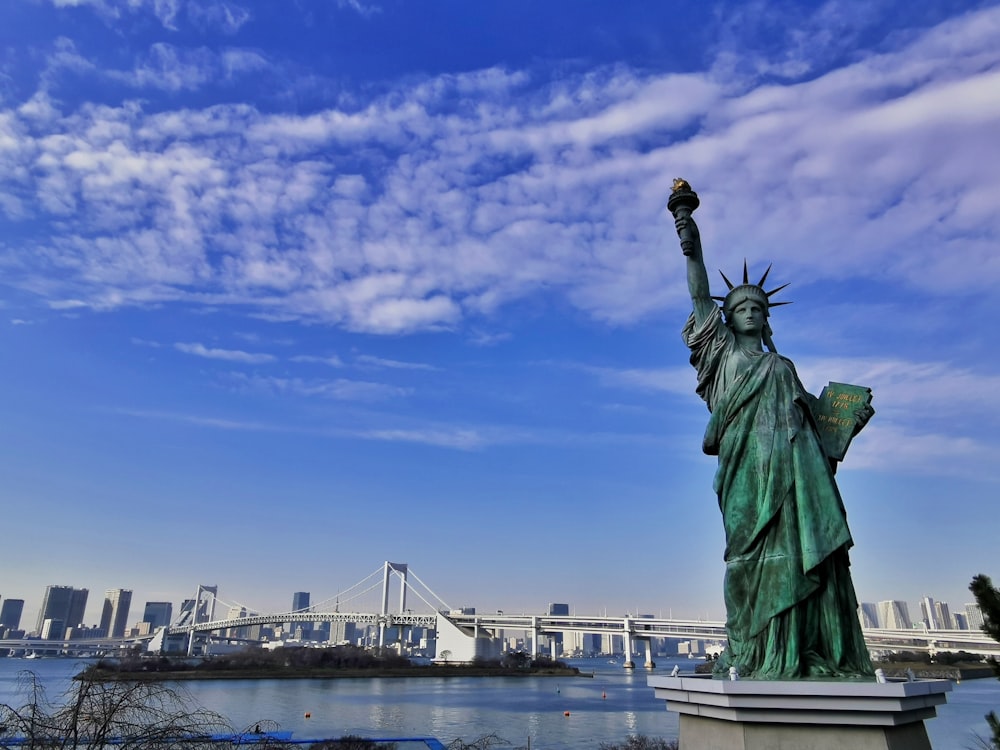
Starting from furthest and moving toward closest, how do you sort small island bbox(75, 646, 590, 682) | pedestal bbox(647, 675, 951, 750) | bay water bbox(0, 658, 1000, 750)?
1. small island bbox(75, 646, 590, 682)
2. bay water bbox(0, 658, 1000, 750)
3. pedestal bbox(647, 675, 951, 750)

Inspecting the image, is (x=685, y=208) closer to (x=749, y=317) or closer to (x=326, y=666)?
(x=749, y=317)

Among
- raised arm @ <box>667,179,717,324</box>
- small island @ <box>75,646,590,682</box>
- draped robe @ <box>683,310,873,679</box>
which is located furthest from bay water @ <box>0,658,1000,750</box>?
raised arm @ <box>667,179,717,324</box>

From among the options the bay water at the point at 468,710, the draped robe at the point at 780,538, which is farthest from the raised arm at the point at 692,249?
the bay water at the point at 468,710

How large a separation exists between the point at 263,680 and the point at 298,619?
58.0 ft

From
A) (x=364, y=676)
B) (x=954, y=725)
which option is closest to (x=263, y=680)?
(x=364, y=676)

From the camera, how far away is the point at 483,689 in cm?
3972

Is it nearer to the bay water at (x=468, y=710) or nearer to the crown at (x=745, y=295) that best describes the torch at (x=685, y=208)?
the crown at (x=745, y=295)

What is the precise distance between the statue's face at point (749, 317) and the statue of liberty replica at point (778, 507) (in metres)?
0.01

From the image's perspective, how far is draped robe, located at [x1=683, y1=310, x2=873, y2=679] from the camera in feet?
16.6

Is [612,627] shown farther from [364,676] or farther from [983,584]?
[983,584]

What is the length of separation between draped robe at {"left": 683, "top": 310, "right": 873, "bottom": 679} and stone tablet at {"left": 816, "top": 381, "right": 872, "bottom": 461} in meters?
0.29

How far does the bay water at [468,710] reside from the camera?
2112 centimetres

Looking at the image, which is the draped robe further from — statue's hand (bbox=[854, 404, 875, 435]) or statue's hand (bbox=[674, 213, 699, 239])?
statue's hand (bbox=[674, 213, 699, 239])

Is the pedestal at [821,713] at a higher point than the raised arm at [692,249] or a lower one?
lower
